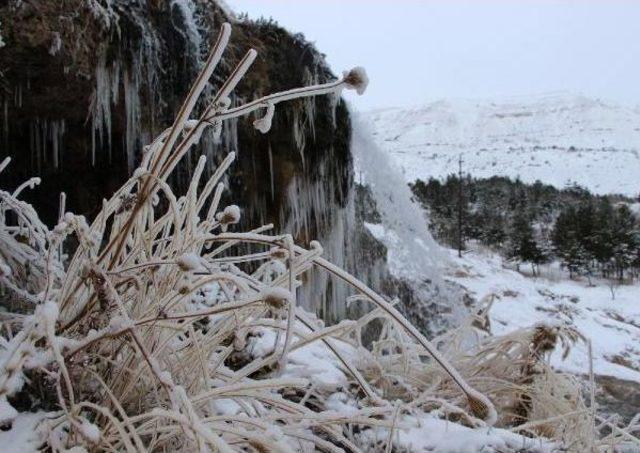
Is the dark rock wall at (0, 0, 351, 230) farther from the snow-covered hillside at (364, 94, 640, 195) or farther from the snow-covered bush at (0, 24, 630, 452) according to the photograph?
the snow-covered hillside at (364, 94, 640, 195)

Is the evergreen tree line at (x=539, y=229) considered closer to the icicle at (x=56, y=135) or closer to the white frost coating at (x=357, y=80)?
the icicle at (x=56, y=135)

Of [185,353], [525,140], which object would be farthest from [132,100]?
[525,140]

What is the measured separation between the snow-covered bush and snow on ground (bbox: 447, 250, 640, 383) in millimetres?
4734

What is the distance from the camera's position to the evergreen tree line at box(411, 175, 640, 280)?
23.6 metres

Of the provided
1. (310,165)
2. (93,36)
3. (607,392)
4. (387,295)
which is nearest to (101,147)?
(93,36)

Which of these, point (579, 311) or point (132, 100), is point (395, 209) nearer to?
point (132, 100)

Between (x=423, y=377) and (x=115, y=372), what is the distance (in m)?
0.79

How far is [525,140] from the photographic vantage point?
184ft

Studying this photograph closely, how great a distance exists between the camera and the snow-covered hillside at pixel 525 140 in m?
43.6

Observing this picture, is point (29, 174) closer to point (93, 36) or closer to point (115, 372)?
point (93, 36)

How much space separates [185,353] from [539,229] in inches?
1166

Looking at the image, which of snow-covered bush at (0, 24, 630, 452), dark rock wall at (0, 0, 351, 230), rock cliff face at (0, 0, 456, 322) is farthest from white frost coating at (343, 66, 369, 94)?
dark rock wall at (0, 0, 351, 230)

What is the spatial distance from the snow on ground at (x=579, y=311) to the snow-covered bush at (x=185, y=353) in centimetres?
473

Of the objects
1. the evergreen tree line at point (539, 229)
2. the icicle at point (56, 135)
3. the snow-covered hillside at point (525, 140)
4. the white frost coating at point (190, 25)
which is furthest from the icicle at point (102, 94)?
the snow-covered hillside at point (525, 140)
